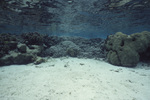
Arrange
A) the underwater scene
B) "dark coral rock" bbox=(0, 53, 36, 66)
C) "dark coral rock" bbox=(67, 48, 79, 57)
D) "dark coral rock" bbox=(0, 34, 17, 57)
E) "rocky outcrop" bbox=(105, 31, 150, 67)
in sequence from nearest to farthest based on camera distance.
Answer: the underwater scene → "dark coral rock" bbox=(0, 53, 36, 66) → "rocky outcrop" bbox=(105, 31, 150, 67) → "dark coral rock" bbox=(0, 34, 17, 57) → "dark coral rock" bbox=(67, 48, 79, 57)

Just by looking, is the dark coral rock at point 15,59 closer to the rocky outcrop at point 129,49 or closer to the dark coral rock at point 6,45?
the dark coral rock at point 6,45

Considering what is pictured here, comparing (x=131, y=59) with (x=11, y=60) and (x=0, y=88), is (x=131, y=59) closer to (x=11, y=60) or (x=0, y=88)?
(x=0, y=88)

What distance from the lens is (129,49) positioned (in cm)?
721

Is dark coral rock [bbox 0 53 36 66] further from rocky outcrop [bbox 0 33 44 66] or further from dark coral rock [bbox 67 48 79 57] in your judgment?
dark coral rock [bbox 67 48 79 57]

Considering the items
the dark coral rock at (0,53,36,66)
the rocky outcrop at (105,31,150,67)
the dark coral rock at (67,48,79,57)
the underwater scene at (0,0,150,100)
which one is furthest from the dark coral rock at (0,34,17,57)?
the rocky outcrop at (105,31,150,67)

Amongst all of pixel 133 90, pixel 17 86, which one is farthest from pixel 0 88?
pixel 133 90

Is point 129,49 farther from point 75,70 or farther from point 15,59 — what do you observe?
point 15,59

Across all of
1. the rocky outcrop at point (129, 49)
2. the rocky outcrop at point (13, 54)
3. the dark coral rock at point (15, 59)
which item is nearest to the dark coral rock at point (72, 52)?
the rocky outcrop at point (13, 54)

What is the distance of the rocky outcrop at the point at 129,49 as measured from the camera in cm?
695

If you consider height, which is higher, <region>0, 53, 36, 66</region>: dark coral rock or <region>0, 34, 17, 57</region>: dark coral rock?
<region>0, 34, 17, 57</region>: dark coral rock

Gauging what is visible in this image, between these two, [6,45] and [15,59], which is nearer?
[15,59]

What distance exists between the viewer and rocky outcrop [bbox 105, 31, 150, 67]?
22.8 ft

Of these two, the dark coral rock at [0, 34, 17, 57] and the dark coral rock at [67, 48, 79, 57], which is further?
the dark coral rock at [67, 48, 79, 57]

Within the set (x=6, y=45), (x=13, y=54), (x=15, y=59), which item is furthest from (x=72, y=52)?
(x=6, y=45)
